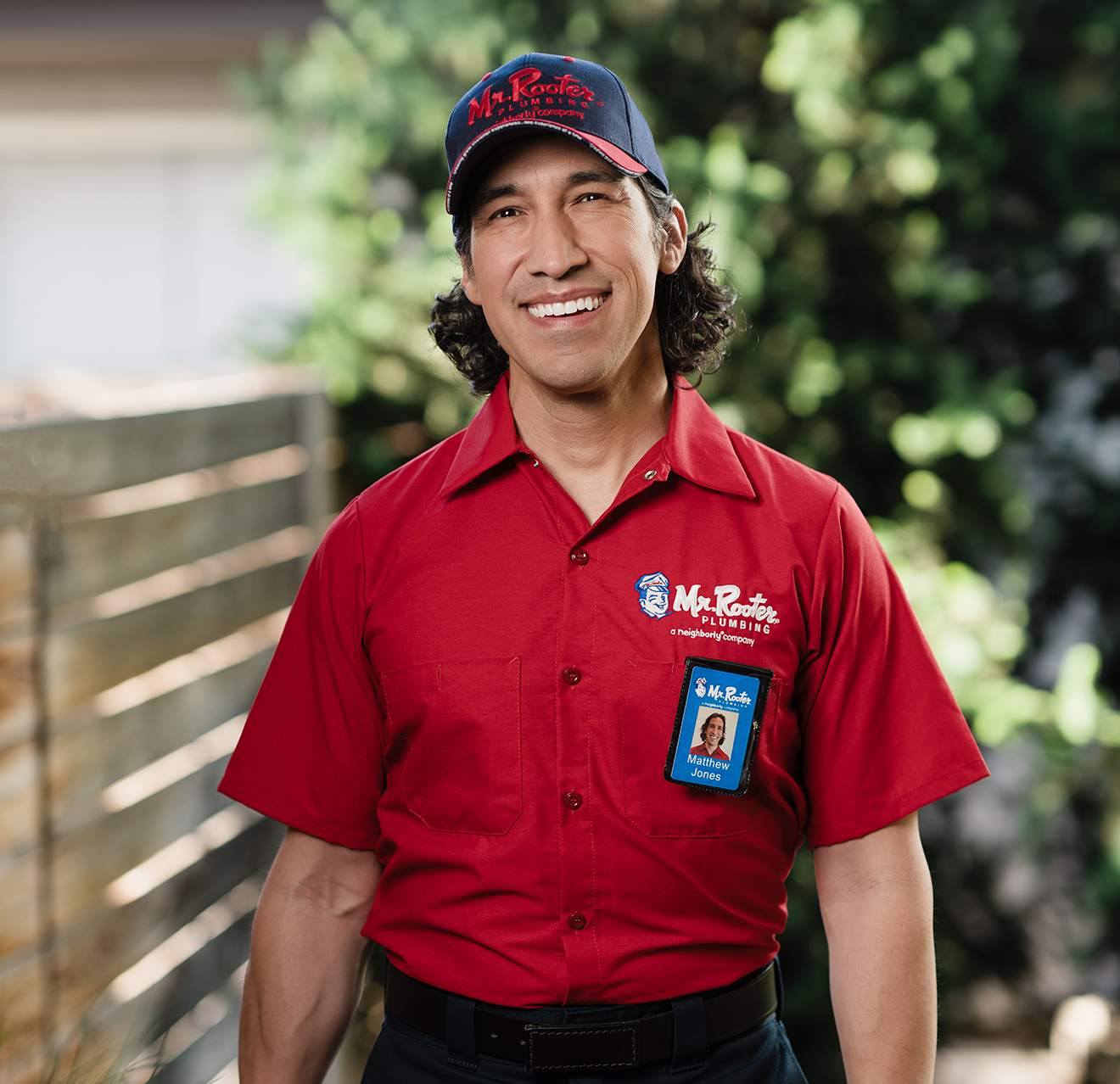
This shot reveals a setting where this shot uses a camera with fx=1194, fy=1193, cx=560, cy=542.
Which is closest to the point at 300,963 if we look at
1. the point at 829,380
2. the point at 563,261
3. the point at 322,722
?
the point at 322,722

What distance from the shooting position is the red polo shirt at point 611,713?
146cm

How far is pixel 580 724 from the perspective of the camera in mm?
1466

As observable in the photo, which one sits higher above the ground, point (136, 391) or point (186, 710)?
point (136, 391)

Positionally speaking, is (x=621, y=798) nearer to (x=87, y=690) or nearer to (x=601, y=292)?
(x=601, y=292)

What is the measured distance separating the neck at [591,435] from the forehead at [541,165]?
0.85 ft

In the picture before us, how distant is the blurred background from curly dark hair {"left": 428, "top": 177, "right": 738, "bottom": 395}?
3.39ft

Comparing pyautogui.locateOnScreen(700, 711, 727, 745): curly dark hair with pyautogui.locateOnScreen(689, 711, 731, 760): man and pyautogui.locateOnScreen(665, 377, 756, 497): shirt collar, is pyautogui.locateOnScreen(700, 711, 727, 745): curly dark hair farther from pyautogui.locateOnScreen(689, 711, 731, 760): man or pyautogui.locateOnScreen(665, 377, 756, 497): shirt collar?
pyautogui.locateOnScreen(665, 377, 756, 497): shirt collar

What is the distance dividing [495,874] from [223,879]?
2058 mm

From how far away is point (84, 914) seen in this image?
94.9 inches

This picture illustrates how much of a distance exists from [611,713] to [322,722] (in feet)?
1.35

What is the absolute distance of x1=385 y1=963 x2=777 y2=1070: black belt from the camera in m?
1.42

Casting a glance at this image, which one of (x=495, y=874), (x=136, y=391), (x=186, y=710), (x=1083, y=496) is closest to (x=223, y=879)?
(x=186, y=710)

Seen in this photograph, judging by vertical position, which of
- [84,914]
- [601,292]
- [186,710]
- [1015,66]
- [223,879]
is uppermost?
[1015,66]

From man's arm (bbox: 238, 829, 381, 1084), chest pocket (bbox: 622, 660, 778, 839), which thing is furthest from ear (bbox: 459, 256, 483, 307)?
man's arm (bbox: 238, 829, 381, 1084)
